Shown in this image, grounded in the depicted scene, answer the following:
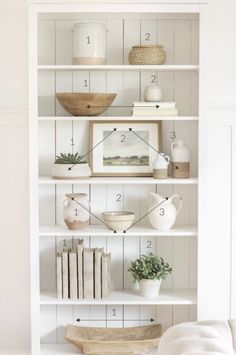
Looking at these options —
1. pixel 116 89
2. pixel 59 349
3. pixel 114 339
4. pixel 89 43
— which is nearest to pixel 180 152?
pixel 116 89

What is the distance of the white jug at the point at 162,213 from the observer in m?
3.82

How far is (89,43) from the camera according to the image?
3756 millimetres

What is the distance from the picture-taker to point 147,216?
13.2 ft

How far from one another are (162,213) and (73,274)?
58 centimetres

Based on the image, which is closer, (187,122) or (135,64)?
(135,64)

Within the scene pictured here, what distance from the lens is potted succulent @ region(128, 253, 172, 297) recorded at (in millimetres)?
3863

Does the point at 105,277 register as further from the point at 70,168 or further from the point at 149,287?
the point at 70,168

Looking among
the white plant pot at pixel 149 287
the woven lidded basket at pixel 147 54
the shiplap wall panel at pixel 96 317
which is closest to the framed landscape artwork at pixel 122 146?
the woven lidded basket at pixel 147 54

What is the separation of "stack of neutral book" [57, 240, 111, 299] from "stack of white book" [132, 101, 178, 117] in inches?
31.0

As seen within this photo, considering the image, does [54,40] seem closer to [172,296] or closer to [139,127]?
[139,127]

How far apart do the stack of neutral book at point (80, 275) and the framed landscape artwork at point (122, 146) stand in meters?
0.47
